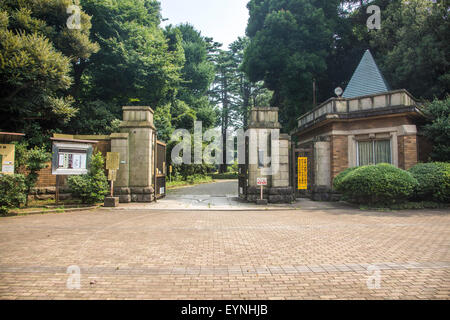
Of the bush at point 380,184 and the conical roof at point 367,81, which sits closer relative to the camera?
the bush at point 380,184

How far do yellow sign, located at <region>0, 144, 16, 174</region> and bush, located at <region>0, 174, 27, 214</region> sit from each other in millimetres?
574

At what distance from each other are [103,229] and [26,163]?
19.9 feet

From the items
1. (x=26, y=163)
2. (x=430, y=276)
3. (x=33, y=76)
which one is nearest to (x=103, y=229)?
(x=26, y=163)

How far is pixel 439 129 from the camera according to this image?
12836 mm

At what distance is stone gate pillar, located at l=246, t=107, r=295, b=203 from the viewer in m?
13.1

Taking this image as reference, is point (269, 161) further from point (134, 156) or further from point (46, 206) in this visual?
point (46, 206)

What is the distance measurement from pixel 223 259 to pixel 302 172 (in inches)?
437

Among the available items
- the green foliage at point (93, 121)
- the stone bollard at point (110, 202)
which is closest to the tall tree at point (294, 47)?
the green foliage at point (93, 121)

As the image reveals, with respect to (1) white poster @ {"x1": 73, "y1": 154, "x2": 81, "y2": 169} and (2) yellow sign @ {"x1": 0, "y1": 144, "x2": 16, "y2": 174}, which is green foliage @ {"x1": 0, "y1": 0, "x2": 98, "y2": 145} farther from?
(1) white poster @ {"x1": 73, "y1": 154, "x2": 81, "y2": 169}

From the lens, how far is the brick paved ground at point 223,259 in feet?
11.6

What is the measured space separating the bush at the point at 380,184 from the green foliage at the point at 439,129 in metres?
3.05

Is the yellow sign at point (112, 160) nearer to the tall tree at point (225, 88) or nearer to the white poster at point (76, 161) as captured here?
the white poster at point (76, 161)

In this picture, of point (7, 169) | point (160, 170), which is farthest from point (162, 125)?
point (7, 169)

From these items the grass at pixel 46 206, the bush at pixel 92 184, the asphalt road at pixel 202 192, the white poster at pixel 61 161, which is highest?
the white poster at pixel 61 161
